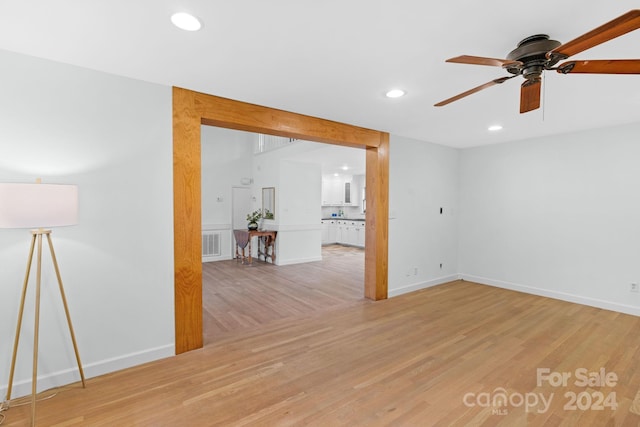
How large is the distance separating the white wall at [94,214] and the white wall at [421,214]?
3086mm

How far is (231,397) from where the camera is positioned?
207 cm

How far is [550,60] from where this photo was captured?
1.73 meters

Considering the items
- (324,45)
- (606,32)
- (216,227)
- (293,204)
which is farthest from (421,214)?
(216,227)

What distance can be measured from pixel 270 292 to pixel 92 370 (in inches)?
97.7

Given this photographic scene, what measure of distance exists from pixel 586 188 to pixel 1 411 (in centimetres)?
631

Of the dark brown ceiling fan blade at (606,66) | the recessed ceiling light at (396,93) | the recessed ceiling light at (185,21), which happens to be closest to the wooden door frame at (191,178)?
the recessed ceiling light at (185,21)

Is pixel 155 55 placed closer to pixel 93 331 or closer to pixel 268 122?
pixel 268 122

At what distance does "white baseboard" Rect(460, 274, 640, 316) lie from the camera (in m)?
3.77

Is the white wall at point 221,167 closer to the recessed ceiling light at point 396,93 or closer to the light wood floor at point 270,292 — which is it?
the light wood floor at point 270,292

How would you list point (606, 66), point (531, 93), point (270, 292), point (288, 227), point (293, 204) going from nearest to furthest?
1. point (606, 66)
2. point (531, 93)
3. point (270, 292)
4. point (288, 227)
5. point (293, 204)

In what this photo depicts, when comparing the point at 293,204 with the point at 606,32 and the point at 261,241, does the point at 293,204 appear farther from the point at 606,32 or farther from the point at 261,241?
the point at 606,32

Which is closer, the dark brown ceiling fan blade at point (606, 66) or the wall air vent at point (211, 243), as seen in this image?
the dark brown ceiling fan blade at point (606, 66)

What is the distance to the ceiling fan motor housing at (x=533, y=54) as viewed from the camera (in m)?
1.76

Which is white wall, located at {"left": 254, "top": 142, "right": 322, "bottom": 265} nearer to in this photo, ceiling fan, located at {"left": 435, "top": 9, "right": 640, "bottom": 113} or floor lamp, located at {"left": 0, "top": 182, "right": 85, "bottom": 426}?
floor lamp, located at {"left": 0, "top": 182, "right": 85, "bottom": 426}
